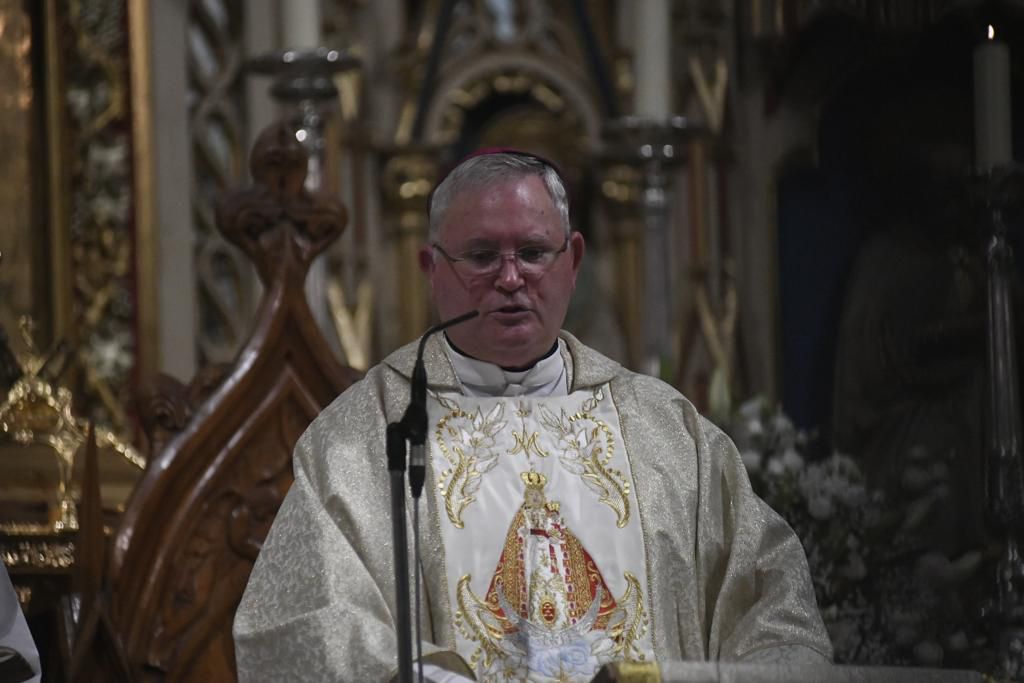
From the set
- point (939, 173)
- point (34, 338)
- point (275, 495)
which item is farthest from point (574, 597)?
point (34, 338)

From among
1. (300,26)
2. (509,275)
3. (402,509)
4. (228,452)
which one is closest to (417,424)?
(402,509)

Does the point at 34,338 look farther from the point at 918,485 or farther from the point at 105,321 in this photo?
the point at 918,485

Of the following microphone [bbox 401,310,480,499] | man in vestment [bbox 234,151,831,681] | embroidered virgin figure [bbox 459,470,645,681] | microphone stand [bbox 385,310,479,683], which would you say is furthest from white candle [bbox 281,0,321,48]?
microphone stand [bbox 385,310,479,683]

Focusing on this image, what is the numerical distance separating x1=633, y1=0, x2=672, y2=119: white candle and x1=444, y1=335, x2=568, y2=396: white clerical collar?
1.71m

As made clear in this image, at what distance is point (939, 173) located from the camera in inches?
162

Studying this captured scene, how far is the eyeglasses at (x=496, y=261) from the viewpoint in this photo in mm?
3449

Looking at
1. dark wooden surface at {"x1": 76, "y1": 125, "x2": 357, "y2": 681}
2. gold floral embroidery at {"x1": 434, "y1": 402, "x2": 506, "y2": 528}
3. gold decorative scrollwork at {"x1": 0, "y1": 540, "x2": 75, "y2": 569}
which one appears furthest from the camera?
gold decorative scrollwork at {"x1": 0, "y1": 540, "x2": 75, "y2": 569}

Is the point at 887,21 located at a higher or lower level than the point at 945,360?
higher

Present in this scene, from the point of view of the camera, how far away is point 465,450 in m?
3.57

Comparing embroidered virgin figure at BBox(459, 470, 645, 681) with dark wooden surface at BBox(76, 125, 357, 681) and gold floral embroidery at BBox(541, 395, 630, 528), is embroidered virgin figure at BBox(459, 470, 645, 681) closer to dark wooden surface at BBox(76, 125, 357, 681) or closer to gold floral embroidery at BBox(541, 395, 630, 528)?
gold floral embroidery at BBox(541, 395, 630, 528)

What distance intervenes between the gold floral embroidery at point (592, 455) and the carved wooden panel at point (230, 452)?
630mm

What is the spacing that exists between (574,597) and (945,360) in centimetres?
109

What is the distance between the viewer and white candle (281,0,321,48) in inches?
187

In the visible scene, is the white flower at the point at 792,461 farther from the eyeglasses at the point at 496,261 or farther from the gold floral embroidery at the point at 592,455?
the eyeglasses at the point at 496,261
